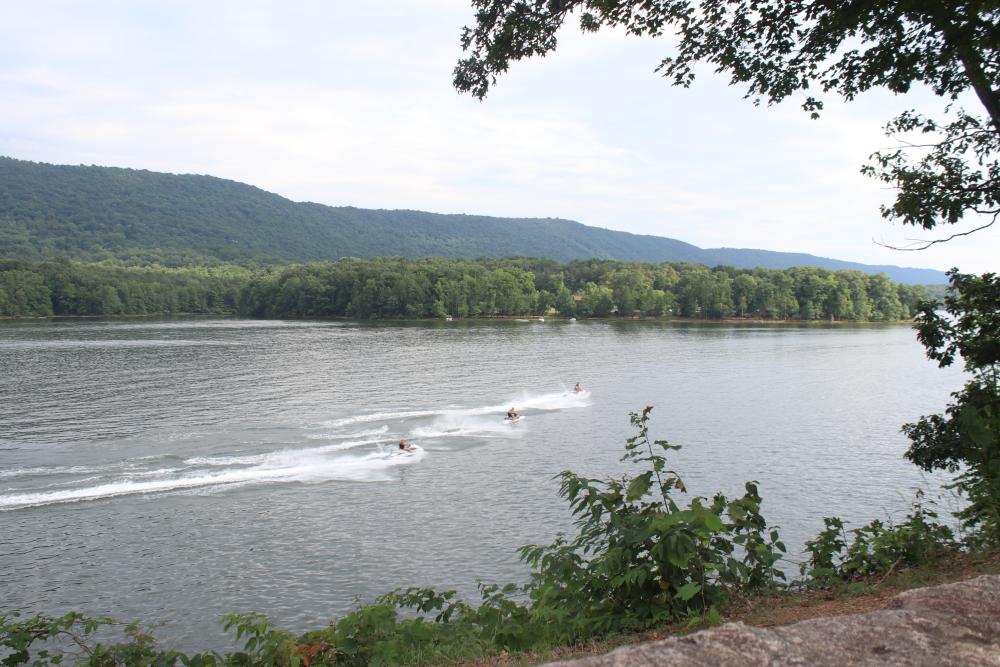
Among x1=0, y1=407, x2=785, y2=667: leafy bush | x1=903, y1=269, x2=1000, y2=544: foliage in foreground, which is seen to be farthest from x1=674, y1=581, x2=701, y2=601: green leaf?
x1=903, y1=269, x2=1000, y2=544: foliage in foreground

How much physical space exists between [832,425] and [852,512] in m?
17.8

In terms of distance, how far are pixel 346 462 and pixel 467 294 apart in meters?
135

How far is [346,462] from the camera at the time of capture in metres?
30.6

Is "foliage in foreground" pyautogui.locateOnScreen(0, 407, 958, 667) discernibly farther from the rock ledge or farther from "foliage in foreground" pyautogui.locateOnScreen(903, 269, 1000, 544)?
the rock ledge

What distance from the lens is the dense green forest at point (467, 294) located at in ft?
515

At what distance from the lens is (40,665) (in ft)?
29.3

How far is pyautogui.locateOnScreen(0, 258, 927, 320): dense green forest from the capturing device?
515 feet

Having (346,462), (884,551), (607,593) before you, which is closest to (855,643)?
(607,593)

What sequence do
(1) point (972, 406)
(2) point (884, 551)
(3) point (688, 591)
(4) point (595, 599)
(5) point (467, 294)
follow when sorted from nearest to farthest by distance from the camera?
A: (3) point (688, 591) < (4) point (595, 599) < (2) point (884, 551) < (1) point (972, 406) < (5) point (467, 294)

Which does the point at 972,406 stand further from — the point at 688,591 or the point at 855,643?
the point at 855,643

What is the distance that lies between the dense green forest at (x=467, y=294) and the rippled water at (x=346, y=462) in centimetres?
9142

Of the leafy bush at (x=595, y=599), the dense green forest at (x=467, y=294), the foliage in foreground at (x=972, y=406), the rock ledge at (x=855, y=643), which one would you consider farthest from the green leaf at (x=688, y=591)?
the dense green forest at (x=467, y=294)

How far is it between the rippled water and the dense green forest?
91.4 metres

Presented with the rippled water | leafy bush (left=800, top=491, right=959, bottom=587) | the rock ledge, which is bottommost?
the rippled water
